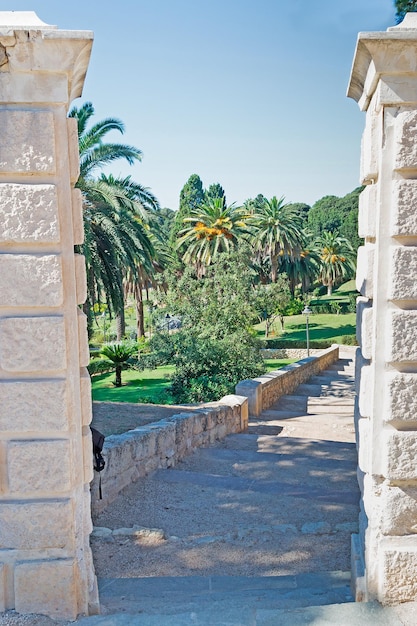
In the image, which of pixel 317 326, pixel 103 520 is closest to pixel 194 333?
pixel 103 520

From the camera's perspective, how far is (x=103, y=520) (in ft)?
20.4

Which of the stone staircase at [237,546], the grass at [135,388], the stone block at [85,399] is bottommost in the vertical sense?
the grass at [135,388]

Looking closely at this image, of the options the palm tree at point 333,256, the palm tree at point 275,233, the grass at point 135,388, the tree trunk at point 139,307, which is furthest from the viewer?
the palm tree at point 333,256

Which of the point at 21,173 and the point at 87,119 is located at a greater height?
the point at 87,119

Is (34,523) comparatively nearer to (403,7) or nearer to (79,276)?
(79,276)

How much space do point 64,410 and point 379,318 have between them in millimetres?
1927

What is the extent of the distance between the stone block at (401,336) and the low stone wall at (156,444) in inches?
154

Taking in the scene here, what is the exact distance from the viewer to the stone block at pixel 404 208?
11.3 feet

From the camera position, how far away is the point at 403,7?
33.7 feet

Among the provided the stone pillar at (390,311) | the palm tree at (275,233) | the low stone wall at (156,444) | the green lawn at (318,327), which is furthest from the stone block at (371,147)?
the palm tree at (275,233)

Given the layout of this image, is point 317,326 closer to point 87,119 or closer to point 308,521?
point 87,119

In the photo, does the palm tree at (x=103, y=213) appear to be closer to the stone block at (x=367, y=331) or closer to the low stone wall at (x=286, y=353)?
the stone block at (x=367, y=331)

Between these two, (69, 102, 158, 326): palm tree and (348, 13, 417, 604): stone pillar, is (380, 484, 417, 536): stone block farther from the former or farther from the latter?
(69, 102, 158, 326): palm tree

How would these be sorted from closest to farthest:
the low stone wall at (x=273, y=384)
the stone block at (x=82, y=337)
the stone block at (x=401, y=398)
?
the stone block at (x=401, y=398)
the stone block at (x=82, y=337)
the low stone wall at (x=273, y=384)
